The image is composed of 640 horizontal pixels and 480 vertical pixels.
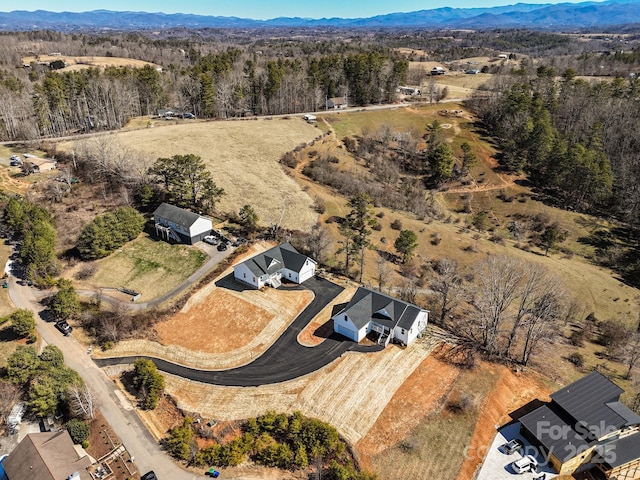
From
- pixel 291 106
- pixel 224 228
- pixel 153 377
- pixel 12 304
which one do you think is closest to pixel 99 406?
pixel 153 377

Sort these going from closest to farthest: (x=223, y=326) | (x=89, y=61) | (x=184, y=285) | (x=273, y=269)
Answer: (x=223, y=326)
(x=273, y=269)
(x=184, y=285)
(x=89, y=61)

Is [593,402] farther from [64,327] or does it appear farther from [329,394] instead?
[64,327]

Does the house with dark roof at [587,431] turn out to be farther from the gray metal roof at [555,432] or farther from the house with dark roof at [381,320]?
the house with dark roof at [381,320]

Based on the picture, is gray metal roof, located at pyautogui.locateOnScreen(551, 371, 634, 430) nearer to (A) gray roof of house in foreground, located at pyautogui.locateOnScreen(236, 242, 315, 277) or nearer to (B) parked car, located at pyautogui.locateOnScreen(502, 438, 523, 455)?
(B) parked car, located at pyautogui.locateOnScreen(502, 438, 523, 455)

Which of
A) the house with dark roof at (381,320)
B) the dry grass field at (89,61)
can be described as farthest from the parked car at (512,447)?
the dry grass field at (89,61)

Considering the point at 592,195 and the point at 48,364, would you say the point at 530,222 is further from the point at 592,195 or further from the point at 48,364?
the point at 48,364

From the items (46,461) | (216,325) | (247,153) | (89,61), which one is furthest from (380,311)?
(89,61)
